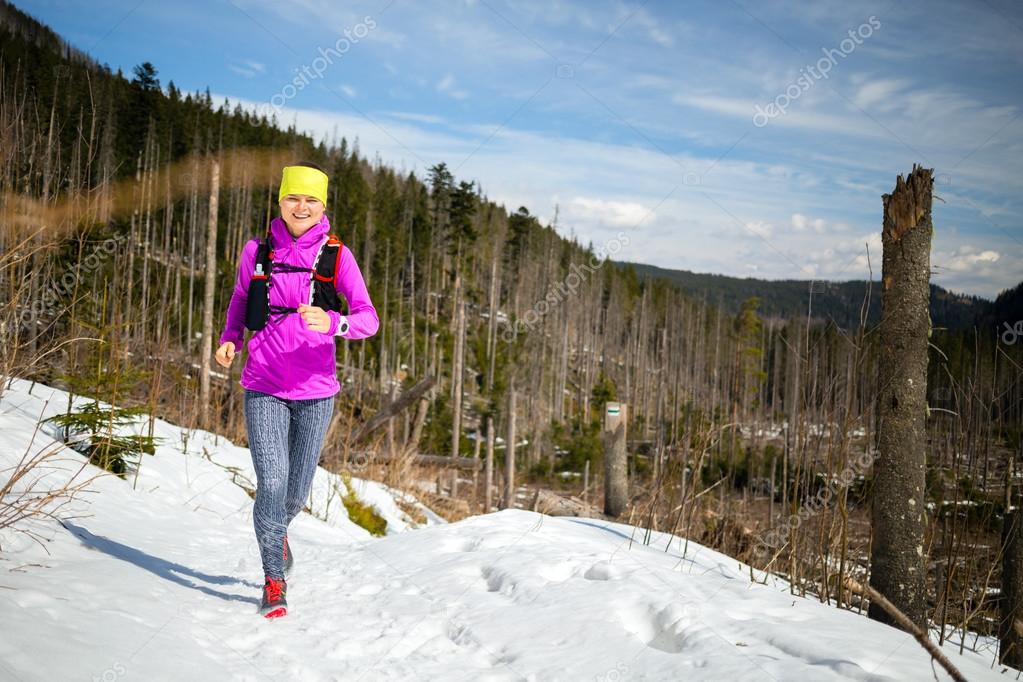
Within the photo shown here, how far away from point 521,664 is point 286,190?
251cm

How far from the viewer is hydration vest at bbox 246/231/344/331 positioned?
121 inches

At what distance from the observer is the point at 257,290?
3.08 metres

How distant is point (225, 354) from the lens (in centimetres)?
305

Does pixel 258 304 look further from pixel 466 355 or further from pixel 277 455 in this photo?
pixel 466 355

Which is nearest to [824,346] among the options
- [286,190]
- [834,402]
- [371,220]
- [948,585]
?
[834,402]

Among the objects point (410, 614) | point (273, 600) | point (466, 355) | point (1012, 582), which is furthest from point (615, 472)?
Result: point (466, 355)

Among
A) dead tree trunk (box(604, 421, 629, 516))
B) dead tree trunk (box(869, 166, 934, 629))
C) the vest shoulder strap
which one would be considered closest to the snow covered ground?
dead tree trunk (box(869, 166, 934, 629))

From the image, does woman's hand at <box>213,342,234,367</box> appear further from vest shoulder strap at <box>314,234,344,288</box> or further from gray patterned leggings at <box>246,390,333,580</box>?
vest shoulder strap at <box>314,234,344,288</box>

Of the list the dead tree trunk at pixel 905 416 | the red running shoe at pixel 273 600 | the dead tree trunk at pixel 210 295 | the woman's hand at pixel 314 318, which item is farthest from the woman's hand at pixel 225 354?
the dead tree trunk at pixel 210 295

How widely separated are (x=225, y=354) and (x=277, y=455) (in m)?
0.56

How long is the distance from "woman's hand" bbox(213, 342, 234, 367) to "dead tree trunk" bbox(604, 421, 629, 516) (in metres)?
5.56

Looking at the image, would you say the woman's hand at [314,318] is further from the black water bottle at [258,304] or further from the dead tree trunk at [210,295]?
the dead tree trunk at [210,295]

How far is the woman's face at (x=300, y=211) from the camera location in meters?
3.20

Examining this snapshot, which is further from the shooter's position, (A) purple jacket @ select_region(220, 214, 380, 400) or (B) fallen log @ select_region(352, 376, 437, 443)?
(B) fallen log @ select_region(352, 376, 437, 443)
